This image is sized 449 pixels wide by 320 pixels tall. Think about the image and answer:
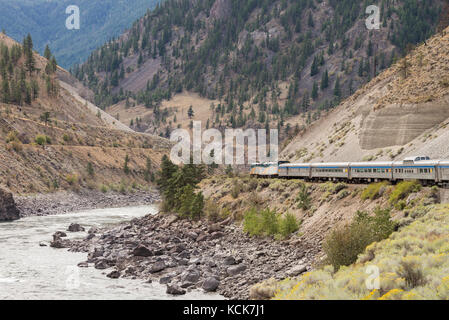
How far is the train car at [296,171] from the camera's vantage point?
51531mm

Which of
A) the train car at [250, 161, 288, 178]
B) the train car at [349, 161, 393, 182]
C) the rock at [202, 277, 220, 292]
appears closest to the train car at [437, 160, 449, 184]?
the train car at [349, 161, 393, 182]

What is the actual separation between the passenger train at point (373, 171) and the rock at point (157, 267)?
17818mm

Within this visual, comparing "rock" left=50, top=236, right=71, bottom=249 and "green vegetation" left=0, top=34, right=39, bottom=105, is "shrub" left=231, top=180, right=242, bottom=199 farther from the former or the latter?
"green vegetation" left=0, top=34, right=39, bottom=105

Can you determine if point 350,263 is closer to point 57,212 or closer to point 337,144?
point 337,144

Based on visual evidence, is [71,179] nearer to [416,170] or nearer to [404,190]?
[416,170]

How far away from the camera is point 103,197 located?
109250 millimetres

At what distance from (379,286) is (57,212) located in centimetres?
8044

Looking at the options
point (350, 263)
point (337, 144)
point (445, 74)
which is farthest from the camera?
point (337, 144)

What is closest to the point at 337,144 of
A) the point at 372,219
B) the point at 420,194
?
the point at 420,194

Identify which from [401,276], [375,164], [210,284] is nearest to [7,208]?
[210,284]

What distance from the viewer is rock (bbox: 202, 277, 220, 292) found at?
92.8 ft

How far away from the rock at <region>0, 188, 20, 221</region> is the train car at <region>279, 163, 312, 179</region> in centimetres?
4367

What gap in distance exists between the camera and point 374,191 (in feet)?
116

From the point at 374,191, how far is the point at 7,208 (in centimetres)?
6060
